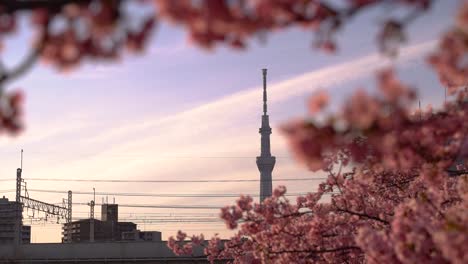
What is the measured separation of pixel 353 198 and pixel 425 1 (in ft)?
27.6

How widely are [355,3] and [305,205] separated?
10805 millimetres

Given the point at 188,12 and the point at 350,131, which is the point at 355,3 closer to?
the point at 350,131

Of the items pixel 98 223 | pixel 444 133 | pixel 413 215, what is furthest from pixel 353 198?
pixel 98 223

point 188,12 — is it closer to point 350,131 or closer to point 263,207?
point 350,131

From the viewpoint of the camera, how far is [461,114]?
6.22 m

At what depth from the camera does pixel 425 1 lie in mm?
4809

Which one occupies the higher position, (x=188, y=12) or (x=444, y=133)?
(x=188, y=12)

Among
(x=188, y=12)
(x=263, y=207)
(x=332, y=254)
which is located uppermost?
(x=188, y=12)

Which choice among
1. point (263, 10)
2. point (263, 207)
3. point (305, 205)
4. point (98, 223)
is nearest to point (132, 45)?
point (263, 10)

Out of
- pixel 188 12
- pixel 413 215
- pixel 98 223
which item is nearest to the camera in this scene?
pixel 188 12

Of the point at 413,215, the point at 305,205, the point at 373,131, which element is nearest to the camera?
the point at 373,131

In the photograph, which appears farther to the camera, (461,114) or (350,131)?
(461,114)

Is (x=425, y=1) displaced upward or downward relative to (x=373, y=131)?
upward

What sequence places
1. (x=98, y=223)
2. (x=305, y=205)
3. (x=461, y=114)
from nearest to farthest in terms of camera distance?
(x=461, y=114)
(x=305, y=205)
(x=98, y=223)
